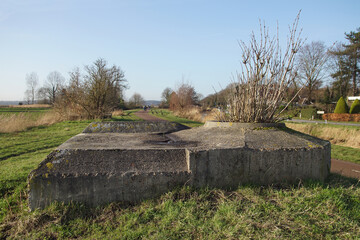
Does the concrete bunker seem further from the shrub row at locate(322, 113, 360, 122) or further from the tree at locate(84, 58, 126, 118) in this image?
the shrub row at locate(322, 113, 360, 122)

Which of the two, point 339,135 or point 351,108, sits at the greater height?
point 351,108

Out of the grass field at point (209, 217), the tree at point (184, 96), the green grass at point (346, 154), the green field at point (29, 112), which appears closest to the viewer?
the grass field at point (209, 217)

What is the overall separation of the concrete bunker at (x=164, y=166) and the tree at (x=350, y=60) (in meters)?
39.3

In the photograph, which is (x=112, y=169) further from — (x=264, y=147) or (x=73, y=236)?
(x=264, y=147)

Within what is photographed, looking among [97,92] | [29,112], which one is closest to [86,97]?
[97,92]

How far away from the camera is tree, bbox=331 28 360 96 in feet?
117

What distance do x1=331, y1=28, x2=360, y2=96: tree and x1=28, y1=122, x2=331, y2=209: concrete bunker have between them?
1548 inches

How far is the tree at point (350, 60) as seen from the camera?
35.8 m

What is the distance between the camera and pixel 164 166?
10.6 feet

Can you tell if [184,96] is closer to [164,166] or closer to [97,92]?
[97,92]

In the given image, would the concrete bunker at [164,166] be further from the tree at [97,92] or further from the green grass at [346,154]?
the tree at [97,92]

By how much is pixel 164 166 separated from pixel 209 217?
2.80 ft

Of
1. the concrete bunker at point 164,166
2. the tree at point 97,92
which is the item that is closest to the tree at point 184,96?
the tree at point 97,92

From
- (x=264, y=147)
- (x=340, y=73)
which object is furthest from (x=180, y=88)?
(x=264, y=147)
